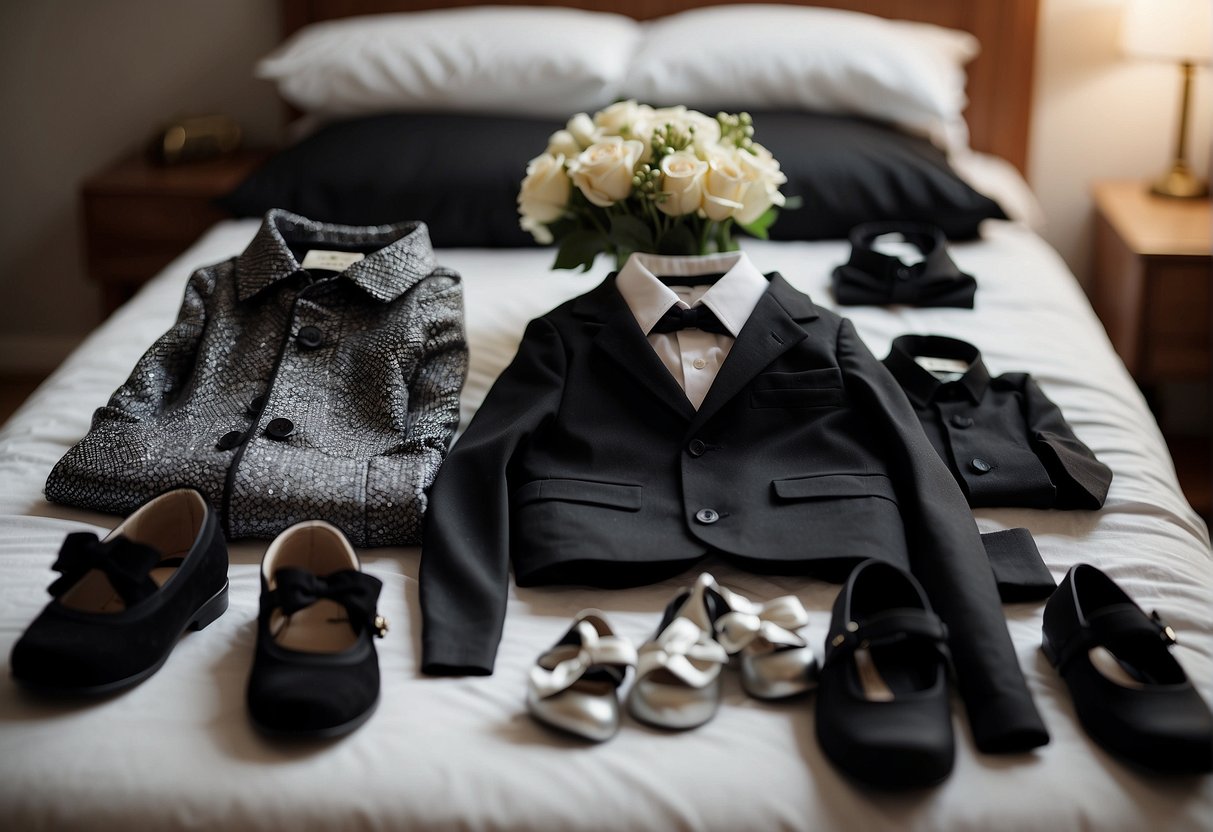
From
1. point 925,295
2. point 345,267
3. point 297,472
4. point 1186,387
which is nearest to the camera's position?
point 297,472

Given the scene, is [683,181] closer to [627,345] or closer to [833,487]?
[627,345]

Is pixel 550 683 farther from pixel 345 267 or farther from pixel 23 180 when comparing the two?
pixel 23 180

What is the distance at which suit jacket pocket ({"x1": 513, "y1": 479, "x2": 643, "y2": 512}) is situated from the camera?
58.9 inches

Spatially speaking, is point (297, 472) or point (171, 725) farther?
point (297, 472)

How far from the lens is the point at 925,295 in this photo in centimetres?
215

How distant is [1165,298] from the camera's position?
2.58 meters

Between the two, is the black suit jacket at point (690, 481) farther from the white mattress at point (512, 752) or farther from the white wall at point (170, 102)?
the white wall at point (170, 102)

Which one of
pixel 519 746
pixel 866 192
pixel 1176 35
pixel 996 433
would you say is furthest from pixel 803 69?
pixel 519 746

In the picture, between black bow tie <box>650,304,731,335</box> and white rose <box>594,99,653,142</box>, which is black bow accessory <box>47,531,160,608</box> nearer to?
black bow tie <box>650,304,731,335</box>

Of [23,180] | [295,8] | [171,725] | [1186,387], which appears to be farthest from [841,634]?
[23,180]

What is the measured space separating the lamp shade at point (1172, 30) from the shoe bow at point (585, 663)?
2.25m

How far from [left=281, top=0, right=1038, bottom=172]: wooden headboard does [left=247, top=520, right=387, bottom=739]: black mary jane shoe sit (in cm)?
211

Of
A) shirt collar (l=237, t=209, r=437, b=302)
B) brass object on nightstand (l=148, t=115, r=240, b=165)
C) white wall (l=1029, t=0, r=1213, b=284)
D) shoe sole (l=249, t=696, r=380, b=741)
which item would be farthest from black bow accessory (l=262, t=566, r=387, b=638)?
white wall (l=1029, t=0, r=1213, b=284)

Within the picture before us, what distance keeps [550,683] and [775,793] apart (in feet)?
0.83
